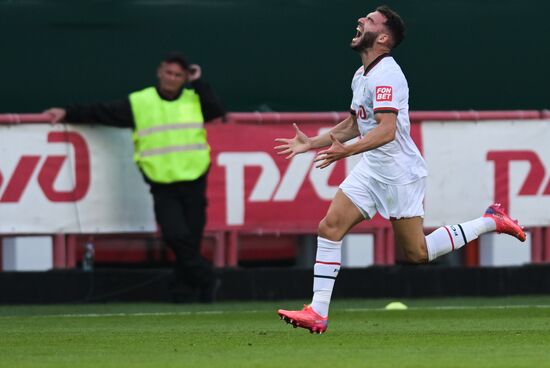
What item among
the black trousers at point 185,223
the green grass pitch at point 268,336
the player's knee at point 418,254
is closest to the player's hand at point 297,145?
the player's knee at point 418,254

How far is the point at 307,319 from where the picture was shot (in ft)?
33.5

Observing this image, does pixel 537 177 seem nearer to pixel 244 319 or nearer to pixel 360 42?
pixel 244 319

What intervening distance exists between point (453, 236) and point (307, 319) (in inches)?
46.9

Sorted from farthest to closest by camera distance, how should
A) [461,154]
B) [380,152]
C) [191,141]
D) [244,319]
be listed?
[461,154], [191,141], [244,319], [380,152]

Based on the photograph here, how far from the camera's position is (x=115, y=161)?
14.3m

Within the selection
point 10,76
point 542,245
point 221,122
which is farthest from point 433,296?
point 10,76

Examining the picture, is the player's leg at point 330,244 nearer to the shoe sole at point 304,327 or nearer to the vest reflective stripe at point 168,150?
the shoe sole at point 304,327

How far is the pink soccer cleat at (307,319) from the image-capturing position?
1020 centimetres

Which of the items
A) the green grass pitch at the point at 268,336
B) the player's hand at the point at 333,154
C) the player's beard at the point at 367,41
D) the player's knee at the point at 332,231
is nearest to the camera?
the green grass pitch at the point at 268,336

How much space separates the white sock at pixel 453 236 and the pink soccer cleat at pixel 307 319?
2.77 ft

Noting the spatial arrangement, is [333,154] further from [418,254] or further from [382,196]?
[418,254]

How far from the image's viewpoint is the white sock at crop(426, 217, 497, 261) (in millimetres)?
10659

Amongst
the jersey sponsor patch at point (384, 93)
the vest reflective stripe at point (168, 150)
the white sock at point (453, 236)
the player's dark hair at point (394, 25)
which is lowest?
the white sock at point (453, 236)

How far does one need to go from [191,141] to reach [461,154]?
8.13 ft
